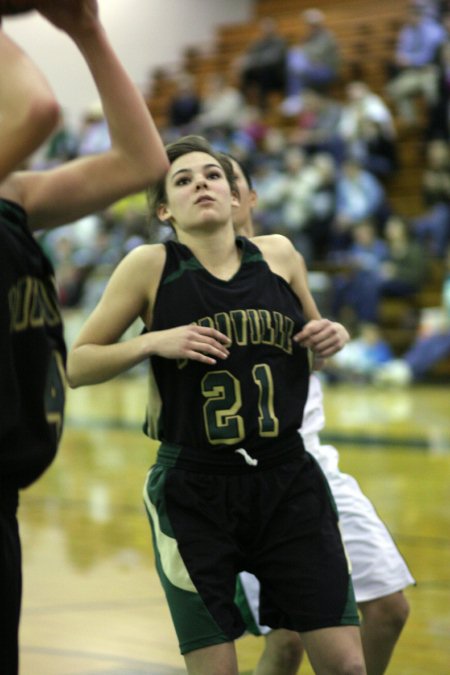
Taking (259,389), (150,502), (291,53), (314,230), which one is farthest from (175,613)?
(291,53)

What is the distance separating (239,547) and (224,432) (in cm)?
28

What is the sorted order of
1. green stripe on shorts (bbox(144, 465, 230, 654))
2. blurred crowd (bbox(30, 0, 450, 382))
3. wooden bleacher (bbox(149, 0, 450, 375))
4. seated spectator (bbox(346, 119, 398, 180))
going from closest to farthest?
green stripe on shorts (bbox(144, 465, 230, 654)) → blurred crowd (bbox(30, 0, 450, 382)) → wooden bleacher (bbox(149, 0, 450, 375)) → seated spectator (bbox(346, 119, 398, 180))

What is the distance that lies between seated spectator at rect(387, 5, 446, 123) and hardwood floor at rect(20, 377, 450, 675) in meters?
6.62

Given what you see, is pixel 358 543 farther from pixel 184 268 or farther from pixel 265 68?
pixel 265 68

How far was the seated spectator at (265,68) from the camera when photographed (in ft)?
65.1

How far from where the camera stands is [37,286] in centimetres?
219

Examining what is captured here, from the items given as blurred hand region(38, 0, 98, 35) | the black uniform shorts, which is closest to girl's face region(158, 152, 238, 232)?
the black uniform shorts

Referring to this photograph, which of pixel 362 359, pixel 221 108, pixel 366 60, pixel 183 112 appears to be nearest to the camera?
pixel 362 359

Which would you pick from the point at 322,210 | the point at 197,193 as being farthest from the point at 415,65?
the point at 197,193

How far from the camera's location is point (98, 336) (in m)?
3.24

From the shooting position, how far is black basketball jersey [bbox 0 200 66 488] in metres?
2.12

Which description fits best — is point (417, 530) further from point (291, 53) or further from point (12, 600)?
point (291, 53)

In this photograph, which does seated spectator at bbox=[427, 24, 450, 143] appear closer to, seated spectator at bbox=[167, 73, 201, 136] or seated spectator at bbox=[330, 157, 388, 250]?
seated spectator at bbox=[330, 157, 388, 250]

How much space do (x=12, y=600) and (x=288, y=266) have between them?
1463 millimetres
